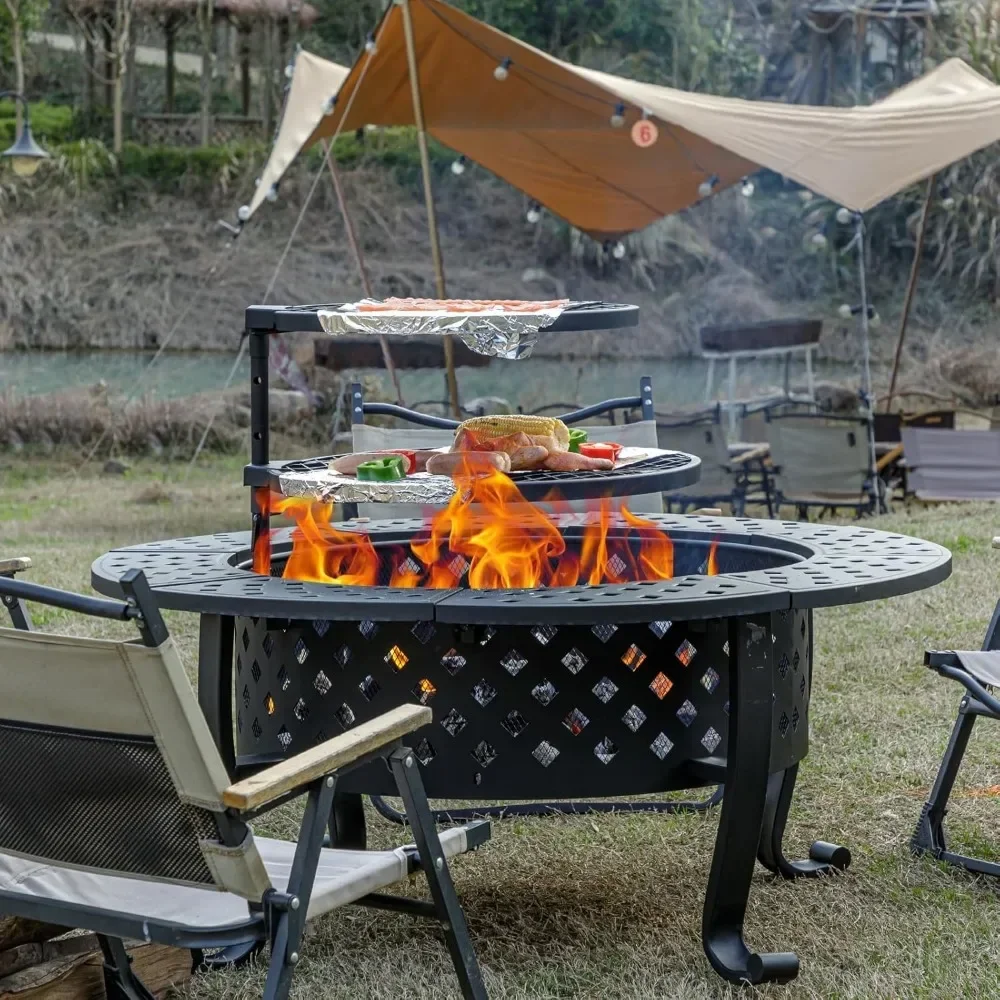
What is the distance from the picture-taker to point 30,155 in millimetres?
10766

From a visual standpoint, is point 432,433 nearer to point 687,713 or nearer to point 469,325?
point 469,325

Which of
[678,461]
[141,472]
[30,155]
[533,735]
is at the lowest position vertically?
[141,472]

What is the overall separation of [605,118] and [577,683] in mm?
6800

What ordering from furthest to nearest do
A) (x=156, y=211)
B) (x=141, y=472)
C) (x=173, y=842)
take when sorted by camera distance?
(x=156, y=211) < (x=141, y=472) < (x=173, y=842)

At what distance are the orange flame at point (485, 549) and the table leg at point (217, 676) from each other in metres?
0.19

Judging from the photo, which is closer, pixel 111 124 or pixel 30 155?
pixel 30 155

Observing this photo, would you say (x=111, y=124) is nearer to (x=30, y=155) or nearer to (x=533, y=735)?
(x=30, y=155)

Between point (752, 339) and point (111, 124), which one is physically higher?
point (111, 124)

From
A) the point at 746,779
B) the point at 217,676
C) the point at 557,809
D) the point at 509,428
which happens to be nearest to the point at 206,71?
the point at 557,809

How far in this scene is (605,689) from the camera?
2.58m

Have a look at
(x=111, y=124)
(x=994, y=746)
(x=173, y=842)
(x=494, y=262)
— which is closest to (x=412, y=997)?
(x=173, y=842)

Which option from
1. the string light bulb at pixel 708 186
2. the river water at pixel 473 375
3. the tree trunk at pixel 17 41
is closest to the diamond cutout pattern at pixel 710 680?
the string light bulb at pixel 708 186

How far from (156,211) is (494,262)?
4.66 m

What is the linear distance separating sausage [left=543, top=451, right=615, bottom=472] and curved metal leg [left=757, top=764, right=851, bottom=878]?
682mm
